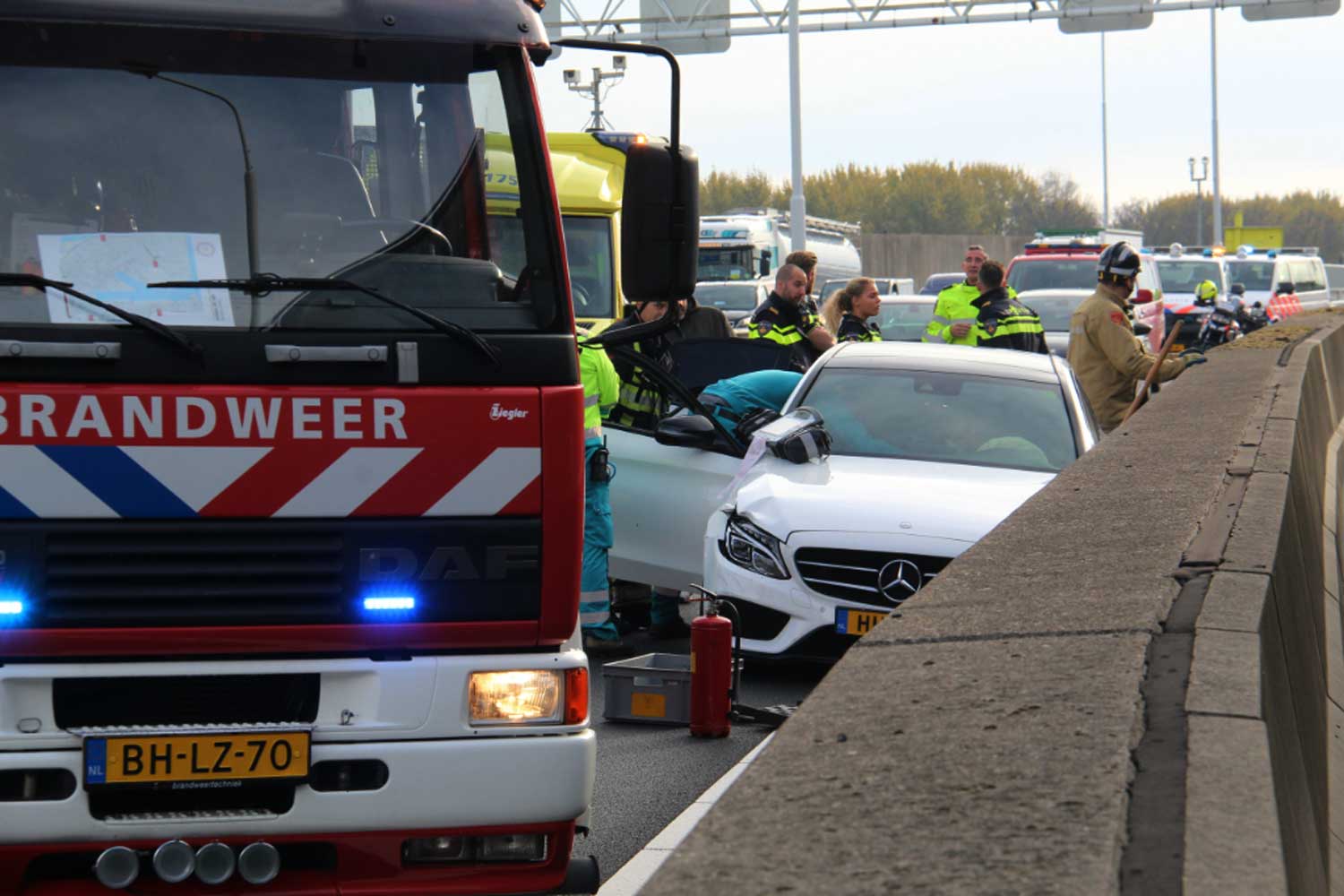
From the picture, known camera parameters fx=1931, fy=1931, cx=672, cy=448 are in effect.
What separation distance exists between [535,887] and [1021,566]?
5.00ft

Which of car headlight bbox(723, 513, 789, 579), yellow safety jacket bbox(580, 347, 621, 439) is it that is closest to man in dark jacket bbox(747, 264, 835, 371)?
yellow safety jacket bbox(580, 347, 621, 439)

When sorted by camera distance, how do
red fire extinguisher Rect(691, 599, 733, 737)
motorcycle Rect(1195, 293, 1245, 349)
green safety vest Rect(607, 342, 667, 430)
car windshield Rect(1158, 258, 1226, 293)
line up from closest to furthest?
red fire extinguisher Rect(691, 599, 733, 737) → green safety vest Rect(607, 342, 667, 430) → motorcycle Rect(1195, 293, 1245, 349) → car windshield Rect(1158, 258, 1226, 293)

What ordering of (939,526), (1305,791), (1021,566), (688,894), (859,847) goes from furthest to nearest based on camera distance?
(939,526) → (1021,566) → (1305,791) → (859,847) → (688,894)

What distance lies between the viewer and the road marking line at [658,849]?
217 inches

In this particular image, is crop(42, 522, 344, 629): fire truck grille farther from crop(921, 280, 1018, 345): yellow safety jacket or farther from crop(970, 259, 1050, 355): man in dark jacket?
crop(921, 280, 1018, 345): yellow safety jacket

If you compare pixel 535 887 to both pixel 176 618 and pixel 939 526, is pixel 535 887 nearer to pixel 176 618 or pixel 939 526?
pixel 176 618

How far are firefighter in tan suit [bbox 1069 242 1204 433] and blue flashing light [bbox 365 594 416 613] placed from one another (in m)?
7.94

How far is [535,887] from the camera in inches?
186

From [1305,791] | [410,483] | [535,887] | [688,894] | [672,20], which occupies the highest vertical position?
[672,20]

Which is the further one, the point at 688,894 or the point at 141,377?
the point at 141,377

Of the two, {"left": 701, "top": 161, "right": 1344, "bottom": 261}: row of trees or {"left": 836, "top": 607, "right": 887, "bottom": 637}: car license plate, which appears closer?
{"left": 836, "top": 607, "right": 887, "bottom": 637}: car license plate

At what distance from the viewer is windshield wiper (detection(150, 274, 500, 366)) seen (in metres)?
4.63

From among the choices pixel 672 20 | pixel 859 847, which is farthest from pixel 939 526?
pixel 672 20

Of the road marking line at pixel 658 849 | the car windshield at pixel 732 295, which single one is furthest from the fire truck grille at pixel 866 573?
the car windshield at pixel 732 295
